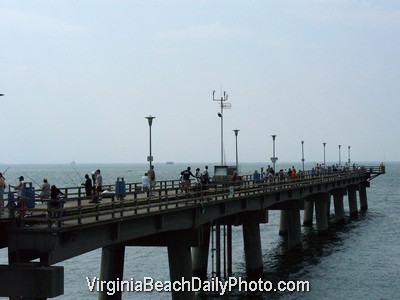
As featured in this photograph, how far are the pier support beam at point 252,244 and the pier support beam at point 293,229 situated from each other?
10.6 m

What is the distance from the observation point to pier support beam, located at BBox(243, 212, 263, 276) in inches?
1687

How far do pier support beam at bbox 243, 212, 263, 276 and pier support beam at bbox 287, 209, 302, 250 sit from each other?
10.6 metres

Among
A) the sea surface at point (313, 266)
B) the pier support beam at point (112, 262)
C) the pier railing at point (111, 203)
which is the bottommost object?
the sea surface at point (313, 266)

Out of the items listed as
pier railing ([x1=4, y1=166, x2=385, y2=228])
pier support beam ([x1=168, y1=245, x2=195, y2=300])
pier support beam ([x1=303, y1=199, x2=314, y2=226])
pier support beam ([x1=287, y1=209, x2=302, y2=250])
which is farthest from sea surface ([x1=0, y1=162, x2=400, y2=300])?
pier support beam ([x1=168, y1=245, x2=195, y2=300])

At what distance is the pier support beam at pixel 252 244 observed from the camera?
141 ft

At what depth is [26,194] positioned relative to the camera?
22.2 meters

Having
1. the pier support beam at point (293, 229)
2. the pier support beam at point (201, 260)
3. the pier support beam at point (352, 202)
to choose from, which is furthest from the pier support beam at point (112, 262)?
the pier support beam at point (352, 202)

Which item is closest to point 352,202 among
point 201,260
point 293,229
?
point 293,229

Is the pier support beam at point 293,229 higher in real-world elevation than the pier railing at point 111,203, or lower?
lower

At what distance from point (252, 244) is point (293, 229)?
38.7ft

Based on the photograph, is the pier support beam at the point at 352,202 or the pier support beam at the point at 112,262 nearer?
the pier support beam at the point at 112,262

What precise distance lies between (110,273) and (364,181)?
72391 mm

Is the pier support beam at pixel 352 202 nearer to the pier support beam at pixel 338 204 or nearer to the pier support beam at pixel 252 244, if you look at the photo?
the pier support beam at pixel 338 204

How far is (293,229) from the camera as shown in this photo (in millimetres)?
54281
